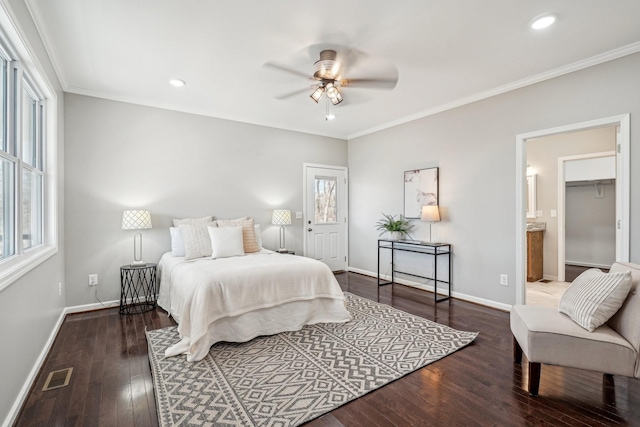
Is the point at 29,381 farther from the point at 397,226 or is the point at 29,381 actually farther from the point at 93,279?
the point at 397,226

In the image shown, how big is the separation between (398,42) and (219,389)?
10.1 feet

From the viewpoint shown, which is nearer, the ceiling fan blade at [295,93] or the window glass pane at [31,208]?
the window glass pane at [31,208]

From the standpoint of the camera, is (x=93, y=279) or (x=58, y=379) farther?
(x=93, y=279)

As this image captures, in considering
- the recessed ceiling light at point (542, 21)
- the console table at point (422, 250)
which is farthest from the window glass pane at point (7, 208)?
the console table at point (422, 250)

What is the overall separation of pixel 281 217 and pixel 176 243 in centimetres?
161

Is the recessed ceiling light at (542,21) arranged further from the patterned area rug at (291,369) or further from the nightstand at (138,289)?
the nightstand at (138,289)

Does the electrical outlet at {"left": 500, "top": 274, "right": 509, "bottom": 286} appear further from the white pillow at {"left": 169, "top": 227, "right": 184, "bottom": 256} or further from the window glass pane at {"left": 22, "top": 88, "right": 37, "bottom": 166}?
the window glass pane at {"left": 22, "top": 88, "right": 37, "bottom": 166}

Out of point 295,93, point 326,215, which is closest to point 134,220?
point 295,93

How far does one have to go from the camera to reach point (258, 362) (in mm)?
2443

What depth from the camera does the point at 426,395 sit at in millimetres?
2018

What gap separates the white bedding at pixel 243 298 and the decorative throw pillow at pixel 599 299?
1970 millimetres

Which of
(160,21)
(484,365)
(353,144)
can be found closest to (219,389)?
(484,365)

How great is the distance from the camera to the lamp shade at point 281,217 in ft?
16.0

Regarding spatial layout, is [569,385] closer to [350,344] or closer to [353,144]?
[350,344]
